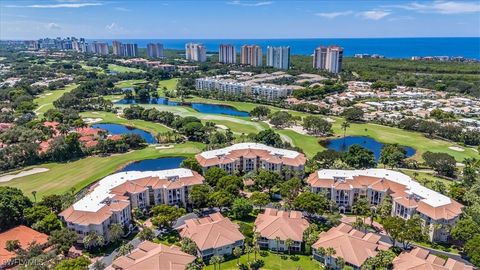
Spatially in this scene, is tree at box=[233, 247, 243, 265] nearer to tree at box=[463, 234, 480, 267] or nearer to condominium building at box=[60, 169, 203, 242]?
condominium building at box=[60, 169, 203, 242]

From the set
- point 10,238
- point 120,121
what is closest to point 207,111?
point 120,121

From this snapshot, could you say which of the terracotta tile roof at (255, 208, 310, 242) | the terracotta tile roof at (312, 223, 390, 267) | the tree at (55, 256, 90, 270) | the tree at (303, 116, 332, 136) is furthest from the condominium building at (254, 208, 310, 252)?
the tree at (303, 116, 332, 136)

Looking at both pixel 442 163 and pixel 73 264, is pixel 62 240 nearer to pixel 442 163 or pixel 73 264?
pixel 73 264

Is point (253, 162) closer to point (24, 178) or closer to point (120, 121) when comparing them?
point (24, 178)

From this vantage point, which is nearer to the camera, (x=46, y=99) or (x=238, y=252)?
(x=238, y=252)

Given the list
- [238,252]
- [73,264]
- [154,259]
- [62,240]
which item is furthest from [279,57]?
[73,264]

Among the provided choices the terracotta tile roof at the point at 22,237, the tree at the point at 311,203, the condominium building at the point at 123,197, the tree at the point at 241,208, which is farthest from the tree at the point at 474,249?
the terracotta tile roof at the point at 22,237

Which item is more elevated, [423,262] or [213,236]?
[423,262]
